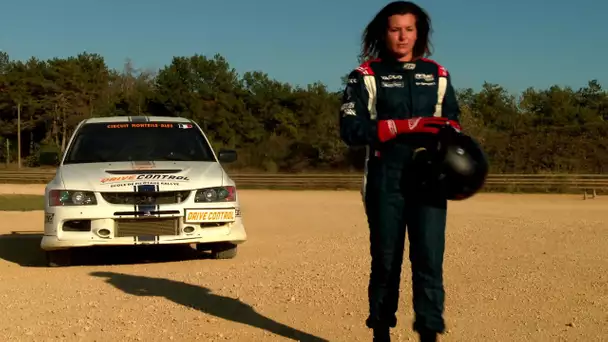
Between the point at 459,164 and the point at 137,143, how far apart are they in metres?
6.21

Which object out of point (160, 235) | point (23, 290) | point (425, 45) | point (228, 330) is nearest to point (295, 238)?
point (160, 235)

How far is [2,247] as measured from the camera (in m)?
10.4

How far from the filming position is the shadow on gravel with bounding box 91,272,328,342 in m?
5.06

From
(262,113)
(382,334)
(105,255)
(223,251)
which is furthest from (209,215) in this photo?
(262,113)

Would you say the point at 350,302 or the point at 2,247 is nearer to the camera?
the point at 350,302

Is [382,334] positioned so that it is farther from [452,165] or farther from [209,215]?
[209,215]

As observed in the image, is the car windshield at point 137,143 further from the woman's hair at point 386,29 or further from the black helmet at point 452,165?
the black helmet at point 452,165

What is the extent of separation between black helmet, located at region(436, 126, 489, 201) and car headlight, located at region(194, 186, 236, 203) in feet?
15.0

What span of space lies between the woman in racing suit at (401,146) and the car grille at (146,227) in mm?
4233

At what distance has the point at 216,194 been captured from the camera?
8.04m

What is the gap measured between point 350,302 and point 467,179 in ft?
8.10

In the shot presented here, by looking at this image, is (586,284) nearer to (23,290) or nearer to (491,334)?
(491,334)

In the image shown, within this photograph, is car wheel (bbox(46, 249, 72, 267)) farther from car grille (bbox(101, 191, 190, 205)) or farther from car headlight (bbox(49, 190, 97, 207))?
car grille (bbox(101, 191, 190, 205))

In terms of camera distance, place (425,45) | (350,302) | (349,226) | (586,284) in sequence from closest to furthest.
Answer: (425,45) < (350,302) < (586,284) < (349,226)
